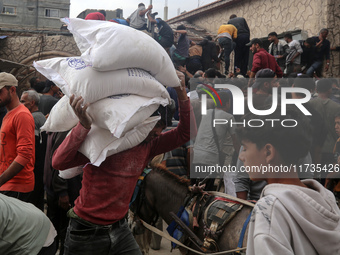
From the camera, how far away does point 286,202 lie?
4.70 feet

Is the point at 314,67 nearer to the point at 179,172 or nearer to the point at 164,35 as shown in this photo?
the point at 164,35

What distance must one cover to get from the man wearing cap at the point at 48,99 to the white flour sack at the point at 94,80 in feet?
11.0

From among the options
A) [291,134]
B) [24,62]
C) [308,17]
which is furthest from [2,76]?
[308,17]

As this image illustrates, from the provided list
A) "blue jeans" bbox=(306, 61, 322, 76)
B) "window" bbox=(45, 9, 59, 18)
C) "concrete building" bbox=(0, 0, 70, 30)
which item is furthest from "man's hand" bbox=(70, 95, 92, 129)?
"window" bbox=(45, 9, 59, 18)

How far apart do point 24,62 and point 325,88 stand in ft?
30.0

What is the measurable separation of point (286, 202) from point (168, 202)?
198cm

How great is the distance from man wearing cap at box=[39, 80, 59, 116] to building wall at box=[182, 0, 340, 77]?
8.22 metres

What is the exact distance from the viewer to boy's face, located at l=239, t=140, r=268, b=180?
5.42 ft

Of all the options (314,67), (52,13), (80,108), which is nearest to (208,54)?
(314,67)

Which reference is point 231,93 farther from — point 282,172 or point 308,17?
point 308,17

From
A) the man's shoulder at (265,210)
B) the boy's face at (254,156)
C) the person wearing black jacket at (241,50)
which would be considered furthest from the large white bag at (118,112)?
the person wearing black jacket at (241,50)

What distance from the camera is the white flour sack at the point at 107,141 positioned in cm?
241

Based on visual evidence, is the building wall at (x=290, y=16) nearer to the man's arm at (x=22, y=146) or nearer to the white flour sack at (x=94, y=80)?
the man's arm at (x=22, y=146)

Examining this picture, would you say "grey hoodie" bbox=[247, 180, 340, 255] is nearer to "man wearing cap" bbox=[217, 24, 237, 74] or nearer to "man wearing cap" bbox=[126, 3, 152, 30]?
"man wearing cap" bbox=[217, 24, 237, 74]
